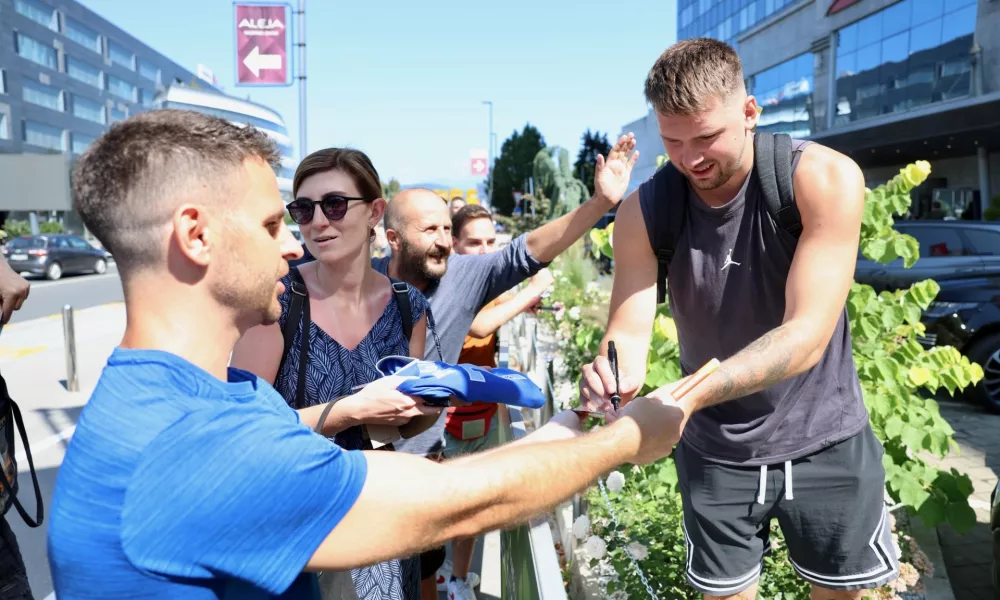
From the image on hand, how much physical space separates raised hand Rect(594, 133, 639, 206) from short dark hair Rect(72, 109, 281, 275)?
1.92m

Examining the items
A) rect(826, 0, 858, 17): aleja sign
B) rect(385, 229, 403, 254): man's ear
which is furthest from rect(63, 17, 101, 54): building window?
rect(385, 229, 403, 254): man's ear

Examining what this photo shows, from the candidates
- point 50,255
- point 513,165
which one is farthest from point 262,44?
point 513,165

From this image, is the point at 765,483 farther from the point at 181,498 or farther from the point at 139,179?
the point at 139,179

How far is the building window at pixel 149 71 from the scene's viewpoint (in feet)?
275

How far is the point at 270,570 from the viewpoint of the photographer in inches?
40.1

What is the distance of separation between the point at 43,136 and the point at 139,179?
74780mm

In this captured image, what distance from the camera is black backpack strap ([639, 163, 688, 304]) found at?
2.43 m

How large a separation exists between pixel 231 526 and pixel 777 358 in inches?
60.2

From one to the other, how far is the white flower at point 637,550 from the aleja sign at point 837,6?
2642 centimetres

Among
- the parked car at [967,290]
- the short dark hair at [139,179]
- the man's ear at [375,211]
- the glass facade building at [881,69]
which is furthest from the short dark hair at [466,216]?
the glass facade building at [881,69]

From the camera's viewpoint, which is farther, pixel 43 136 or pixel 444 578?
pixel 43 136

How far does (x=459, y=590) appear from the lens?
11.7 feet

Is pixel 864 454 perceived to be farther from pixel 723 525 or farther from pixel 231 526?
pixel 231 526

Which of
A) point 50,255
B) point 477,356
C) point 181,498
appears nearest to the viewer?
point 181,498
